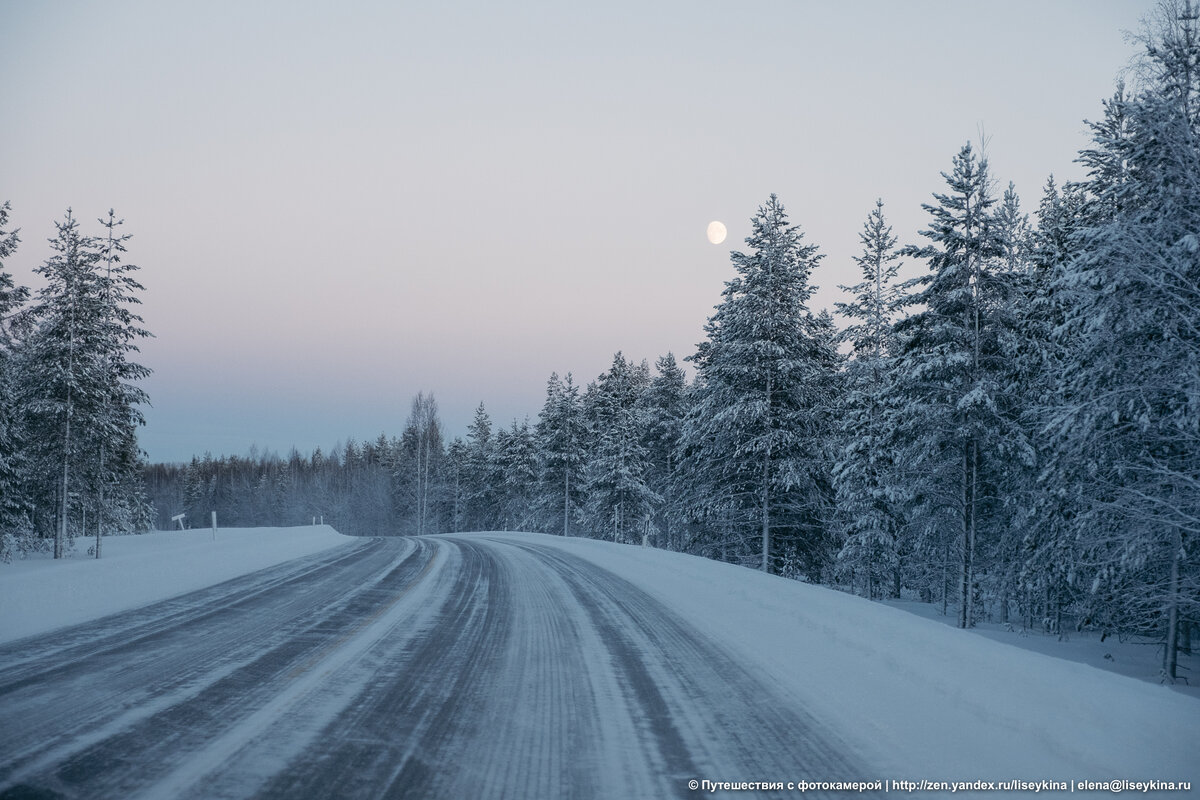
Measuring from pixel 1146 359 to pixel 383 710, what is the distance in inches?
536

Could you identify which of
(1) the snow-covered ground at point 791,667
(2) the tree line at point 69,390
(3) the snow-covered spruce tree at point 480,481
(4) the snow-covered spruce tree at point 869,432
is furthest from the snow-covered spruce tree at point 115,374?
(3) the snow-covered spruce tree at point 480,481

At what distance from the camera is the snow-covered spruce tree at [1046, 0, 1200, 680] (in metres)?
9.83

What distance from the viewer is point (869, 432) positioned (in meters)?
22.8

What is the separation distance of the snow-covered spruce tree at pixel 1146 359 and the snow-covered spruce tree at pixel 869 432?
6222mm

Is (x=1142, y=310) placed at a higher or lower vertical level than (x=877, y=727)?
higher

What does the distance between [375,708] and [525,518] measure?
5044 cm

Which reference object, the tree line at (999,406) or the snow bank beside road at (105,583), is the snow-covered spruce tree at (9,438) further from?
the tree line at (999,406)

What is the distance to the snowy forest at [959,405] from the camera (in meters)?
11.1

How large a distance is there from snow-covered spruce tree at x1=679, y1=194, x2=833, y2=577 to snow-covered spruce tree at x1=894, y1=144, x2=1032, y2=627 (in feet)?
15.5

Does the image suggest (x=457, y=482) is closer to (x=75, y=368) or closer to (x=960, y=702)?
(x=75, y=368)

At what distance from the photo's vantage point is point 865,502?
23.5 metres

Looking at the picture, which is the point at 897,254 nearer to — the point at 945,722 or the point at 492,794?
the point at 945,722

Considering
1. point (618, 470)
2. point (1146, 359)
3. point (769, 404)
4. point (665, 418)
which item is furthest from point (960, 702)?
point (665, 418)

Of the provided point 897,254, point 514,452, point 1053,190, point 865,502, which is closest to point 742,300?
point 897,254
